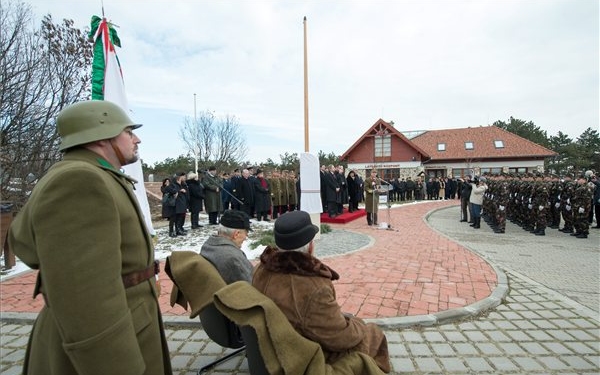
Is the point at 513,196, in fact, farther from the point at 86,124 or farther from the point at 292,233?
the point at 86,124

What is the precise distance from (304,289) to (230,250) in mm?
958

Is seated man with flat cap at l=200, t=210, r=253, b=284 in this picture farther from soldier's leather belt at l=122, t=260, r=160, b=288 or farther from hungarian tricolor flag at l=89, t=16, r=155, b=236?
hungarian tricolor flag at l=89, t=16, r=155, b=236

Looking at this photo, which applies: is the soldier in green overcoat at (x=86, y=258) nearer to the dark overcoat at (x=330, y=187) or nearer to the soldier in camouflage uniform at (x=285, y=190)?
the dark overcoat at (x=330, y=187)

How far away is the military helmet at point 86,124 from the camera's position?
4.89 ft

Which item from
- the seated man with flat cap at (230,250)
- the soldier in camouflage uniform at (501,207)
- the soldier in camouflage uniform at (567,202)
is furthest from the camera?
the soldier in camouflage uniform at (501,207)

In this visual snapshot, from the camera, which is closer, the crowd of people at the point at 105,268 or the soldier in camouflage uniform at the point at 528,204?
the crowd of people at the point at 105,268

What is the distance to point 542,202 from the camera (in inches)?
411

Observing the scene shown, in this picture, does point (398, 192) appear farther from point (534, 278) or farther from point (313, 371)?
point (313, 371)

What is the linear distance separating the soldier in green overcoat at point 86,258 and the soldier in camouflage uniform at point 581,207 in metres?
12.4

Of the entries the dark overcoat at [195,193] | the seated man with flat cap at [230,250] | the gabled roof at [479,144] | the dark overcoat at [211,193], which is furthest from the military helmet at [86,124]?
the gabled roof at [479,144]

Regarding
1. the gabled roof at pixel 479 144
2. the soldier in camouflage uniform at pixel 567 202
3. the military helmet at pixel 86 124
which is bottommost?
the soldier in camouflage uniform at pixel 567 202

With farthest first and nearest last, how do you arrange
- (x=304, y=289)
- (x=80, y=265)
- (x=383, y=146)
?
(x=383, y=146)
(x=304, y=289)
(x=80, y=265)

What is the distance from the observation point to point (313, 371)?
1793 millimetres

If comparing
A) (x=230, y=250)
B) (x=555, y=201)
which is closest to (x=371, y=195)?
(x=555, y=201)
